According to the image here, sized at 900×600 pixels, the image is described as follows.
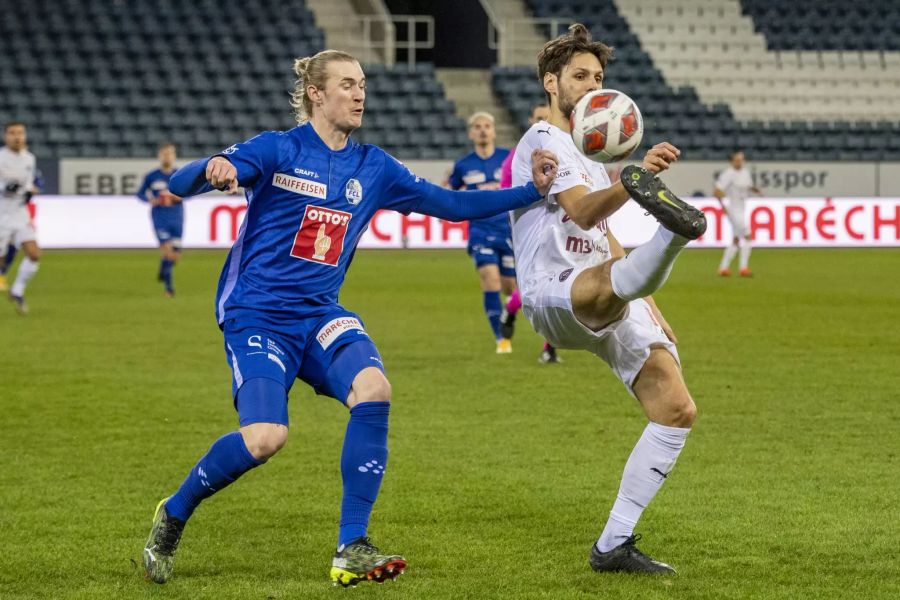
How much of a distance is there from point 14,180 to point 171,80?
42.3 feet

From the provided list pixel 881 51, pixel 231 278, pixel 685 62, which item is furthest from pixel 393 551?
pixel 881 51

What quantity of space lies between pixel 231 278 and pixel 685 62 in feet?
100

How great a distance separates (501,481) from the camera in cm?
688

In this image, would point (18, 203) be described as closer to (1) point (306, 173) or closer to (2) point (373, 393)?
(1) point (306, 173)

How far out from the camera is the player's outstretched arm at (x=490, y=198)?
5.23m

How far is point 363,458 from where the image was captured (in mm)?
4977

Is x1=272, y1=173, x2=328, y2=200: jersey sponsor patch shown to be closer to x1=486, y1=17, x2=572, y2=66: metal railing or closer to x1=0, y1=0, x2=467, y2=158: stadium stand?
x1=0, y1=0, x2=467, y2=158: stadium stand

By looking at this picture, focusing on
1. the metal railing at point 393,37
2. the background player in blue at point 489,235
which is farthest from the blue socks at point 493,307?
the metal railing at point 393,37

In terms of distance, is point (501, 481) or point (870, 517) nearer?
point (870, 517)

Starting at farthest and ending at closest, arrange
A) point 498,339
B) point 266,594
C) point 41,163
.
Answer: point 41,163 < point 498,339 < point 266,594

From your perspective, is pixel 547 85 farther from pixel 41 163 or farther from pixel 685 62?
pixel 685 62

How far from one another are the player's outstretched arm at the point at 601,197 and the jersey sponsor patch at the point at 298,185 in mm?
925

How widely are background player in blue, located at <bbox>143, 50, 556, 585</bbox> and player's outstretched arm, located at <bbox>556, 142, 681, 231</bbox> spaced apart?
15cm

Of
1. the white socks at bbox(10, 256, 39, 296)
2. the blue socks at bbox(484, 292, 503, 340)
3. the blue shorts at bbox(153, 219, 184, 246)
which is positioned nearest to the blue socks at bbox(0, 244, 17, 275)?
the blue shorts at bbox(153, 219, 184, 246)
